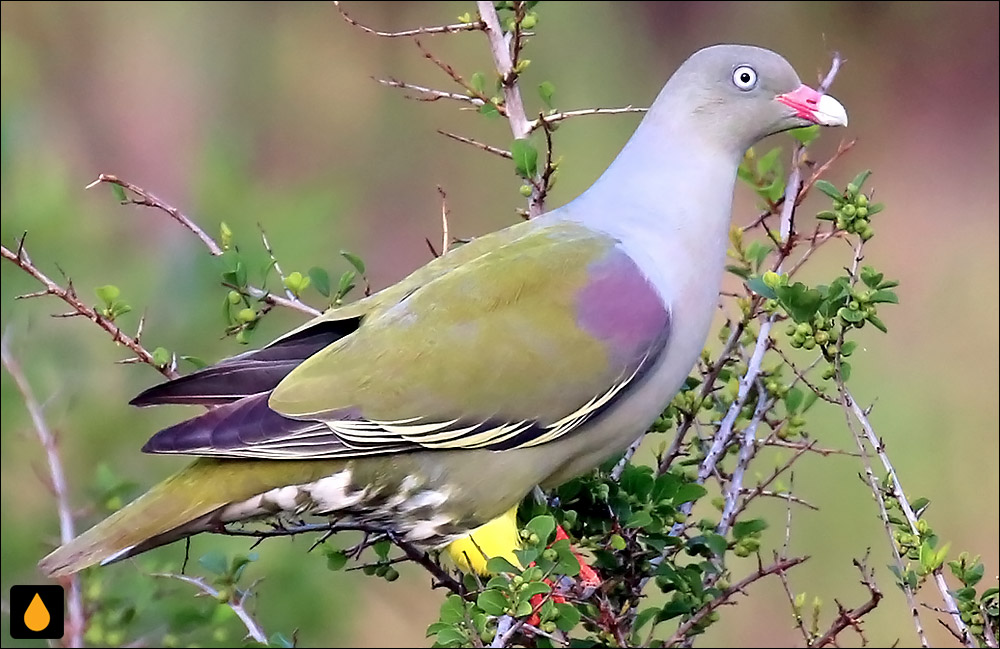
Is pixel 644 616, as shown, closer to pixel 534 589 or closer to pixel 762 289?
pixel 534 589

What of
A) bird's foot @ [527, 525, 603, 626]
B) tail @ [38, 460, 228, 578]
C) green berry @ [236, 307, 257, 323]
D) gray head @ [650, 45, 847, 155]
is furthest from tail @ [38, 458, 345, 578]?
gray head @ [650, 45, 847, 155]

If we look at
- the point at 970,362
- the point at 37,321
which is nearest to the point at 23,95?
the point at 37,321

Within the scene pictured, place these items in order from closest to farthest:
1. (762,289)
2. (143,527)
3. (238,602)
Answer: (762,289)
(143,527)
(238,602)

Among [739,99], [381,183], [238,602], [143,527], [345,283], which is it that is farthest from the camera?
[381,183]

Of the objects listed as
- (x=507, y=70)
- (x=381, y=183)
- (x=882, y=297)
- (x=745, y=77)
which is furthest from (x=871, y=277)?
(x=381, y=183)

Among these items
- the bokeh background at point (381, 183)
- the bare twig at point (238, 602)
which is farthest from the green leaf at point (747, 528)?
the bokeh background at point (381, 183)

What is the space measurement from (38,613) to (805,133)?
147 cm

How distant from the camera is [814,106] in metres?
1.96

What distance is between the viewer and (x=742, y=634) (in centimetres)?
452

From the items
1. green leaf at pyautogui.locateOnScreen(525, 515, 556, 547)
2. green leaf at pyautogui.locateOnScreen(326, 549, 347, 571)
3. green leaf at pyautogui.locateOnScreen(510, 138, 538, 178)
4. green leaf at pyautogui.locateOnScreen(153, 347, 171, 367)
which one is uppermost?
green leaf at pyautogui.locateOnScreen(510, 138, 538, 178)

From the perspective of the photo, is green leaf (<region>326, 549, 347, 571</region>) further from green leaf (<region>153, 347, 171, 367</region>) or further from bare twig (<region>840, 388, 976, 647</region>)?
bare twig (<region>840, 388, 976, 647</region>)

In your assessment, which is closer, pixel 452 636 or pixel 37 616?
pixel 452 636

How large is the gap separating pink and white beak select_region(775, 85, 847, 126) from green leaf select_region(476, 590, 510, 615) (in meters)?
0.94

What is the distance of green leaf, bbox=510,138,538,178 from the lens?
5.92 ft
